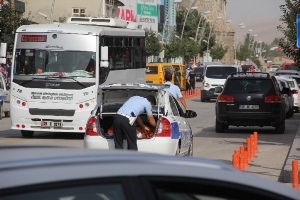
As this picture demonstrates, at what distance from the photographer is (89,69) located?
24250 millimetres

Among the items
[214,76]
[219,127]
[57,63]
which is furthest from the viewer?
[214,76]

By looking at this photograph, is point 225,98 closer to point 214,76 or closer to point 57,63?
point 57,63

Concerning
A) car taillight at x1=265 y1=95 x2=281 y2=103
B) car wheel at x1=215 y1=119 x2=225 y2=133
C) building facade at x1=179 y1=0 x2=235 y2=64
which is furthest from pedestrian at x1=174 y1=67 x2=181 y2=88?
building facade at x1=179 y1=0 x2=235 y2=64

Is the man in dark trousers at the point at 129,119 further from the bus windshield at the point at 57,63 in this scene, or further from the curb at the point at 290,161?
the bus windshield at the point at 57,63

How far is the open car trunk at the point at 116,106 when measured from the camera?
595 inches

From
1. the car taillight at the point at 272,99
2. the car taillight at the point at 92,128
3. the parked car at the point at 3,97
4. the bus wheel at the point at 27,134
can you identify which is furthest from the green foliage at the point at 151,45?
the car taillight at the point at 92,128

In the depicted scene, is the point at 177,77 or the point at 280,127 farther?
the point at 177,77

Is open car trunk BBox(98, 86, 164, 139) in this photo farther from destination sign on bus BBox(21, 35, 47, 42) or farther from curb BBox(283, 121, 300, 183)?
destination sign on bus BBox(21, 35, 47, 42)

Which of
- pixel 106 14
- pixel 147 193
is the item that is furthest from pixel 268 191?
pixel 106 14

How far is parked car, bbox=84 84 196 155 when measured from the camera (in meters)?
14.8

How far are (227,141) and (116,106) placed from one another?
8.38m

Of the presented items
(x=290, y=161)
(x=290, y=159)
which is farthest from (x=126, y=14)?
(x=290, y=161)

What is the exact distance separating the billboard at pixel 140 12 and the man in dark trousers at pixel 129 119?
8372 cm

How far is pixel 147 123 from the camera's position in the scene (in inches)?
612
